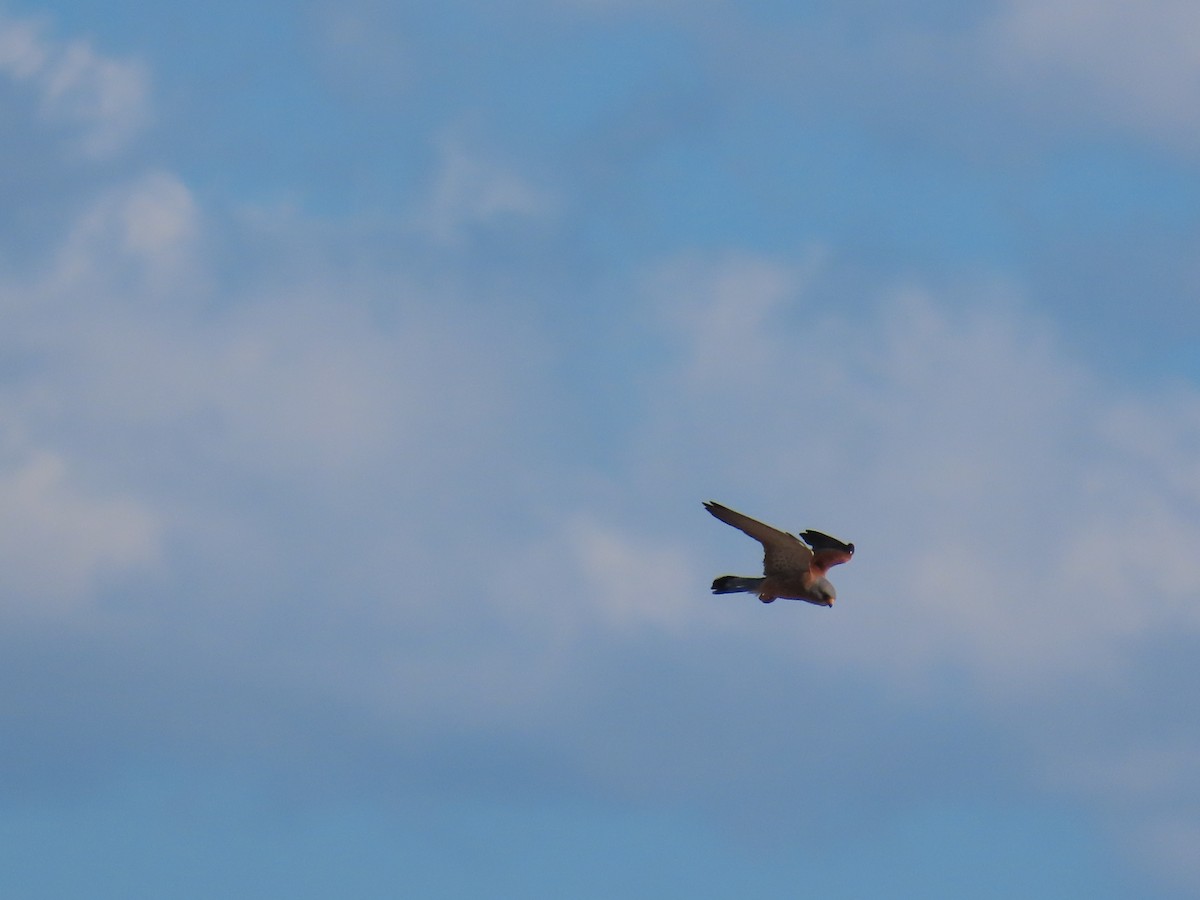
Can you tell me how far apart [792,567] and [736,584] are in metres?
2.10

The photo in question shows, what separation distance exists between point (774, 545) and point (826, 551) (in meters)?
1.74

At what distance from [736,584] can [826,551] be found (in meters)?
3.34

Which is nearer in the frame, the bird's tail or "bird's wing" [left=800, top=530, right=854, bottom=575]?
"bird's wing" [left=800, top=530, right=854, bottom=575]

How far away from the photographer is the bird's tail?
111375 mm

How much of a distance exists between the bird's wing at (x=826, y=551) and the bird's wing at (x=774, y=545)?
26 cm

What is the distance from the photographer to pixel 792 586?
11106 centimetres

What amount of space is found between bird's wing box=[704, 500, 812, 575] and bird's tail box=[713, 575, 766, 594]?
0.54 m

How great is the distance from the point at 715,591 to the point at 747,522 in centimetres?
351

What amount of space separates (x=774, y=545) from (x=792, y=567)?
1087mm

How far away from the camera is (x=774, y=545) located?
11025cm

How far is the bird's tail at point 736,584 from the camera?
365 ft

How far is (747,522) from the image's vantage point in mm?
109000

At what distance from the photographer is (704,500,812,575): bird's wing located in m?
109

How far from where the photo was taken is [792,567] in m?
111
